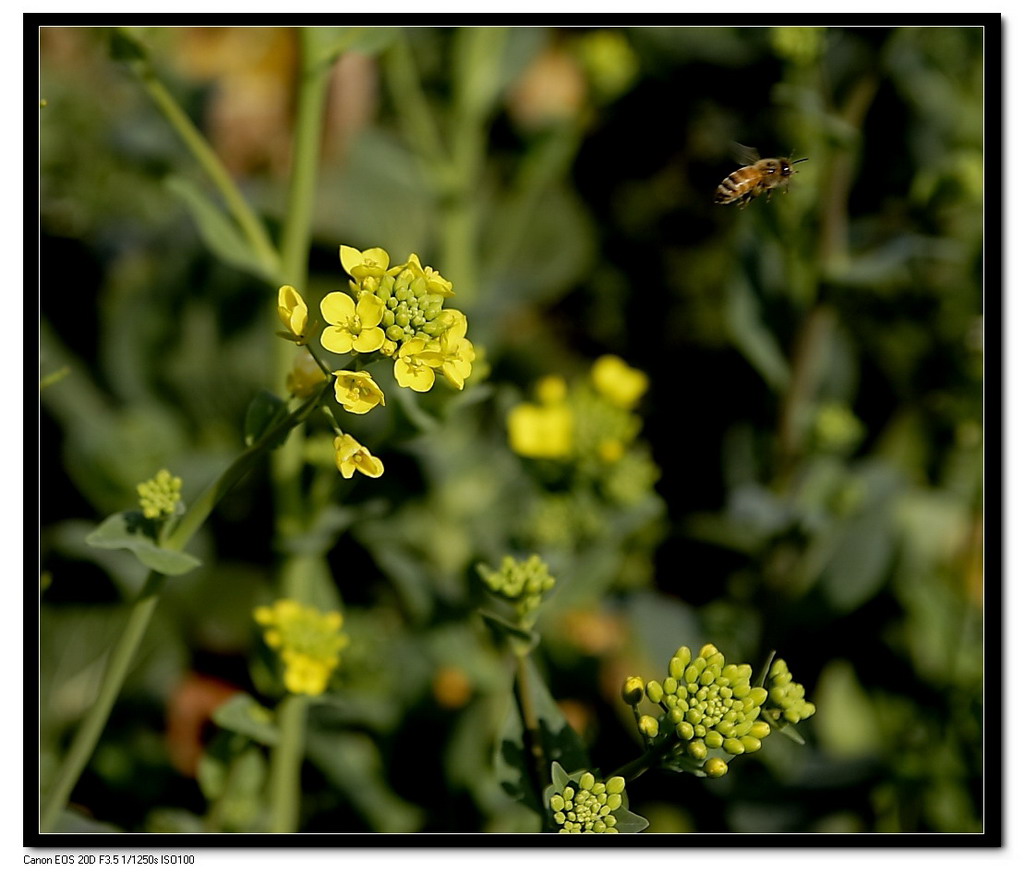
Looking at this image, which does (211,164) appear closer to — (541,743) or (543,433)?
(543,433)

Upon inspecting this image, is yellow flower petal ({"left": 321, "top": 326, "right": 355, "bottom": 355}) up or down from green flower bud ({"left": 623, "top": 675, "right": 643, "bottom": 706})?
up

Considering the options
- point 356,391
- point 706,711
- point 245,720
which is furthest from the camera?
point 245,720

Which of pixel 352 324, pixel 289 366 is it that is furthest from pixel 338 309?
pixel 289 366

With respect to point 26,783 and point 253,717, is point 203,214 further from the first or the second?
point 26,783

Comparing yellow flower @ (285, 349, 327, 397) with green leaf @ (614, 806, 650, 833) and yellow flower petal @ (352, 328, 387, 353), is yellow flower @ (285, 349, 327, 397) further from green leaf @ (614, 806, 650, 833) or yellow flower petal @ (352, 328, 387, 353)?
green leaf @ (614, 806, 650, 833)

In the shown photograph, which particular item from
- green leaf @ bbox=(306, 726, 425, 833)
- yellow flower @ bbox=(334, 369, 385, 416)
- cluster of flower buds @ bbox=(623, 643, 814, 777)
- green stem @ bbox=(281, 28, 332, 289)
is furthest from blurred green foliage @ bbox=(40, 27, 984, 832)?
cluster of flower buds @ bbox=(623, 643, 814, 777)
